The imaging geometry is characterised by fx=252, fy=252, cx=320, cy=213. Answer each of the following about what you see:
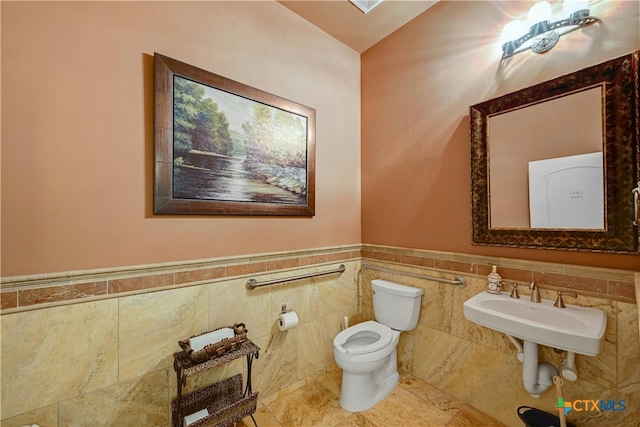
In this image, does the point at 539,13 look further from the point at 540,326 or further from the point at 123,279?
the point at 123,279

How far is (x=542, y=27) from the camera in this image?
54.7 inches

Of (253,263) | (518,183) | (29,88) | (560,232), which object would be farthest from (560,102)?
(29,88)

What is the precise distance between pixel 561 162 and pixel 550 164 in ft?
0.15

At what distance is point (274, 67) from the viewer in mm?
1824

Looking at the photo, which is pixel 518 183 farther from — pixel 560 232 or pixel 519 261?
pixel 519 261

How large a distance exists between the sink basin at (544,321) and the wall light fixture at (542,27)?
141cm

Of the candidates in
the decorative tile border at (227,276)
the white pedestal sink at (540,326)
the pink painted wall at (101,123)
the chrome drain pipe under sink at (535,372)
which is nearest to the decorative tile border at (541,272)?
the decorative tile border at (227,276)

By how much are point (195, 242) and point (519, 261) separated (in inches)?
75.6

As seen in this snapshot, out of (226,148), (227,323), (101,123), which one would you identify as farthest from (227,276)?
(101,123)

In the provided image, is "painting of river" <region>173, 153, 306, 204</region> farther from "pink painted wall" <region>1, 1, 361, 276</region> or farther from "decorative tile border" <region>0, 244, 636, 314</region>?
"decorative tile border" <region>0, 244, 636, 314</region>

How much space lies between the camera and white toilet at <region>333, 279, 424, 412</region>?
163 cm

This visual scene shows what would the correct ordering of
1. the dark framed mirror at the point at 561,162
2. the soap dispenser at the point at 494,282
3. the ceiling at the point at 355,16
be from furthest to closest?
the ceiling at the point at 355,16 → the soap dispenser at the point at 494,282 → the dark framed mirror at the point at 561,162

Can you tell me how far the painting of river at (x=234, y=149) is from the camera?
142 cm

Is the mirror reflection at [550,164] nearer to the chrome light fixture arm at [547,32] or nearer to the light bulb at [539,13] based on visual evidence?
the chrome light fixture arm at [547,32]
